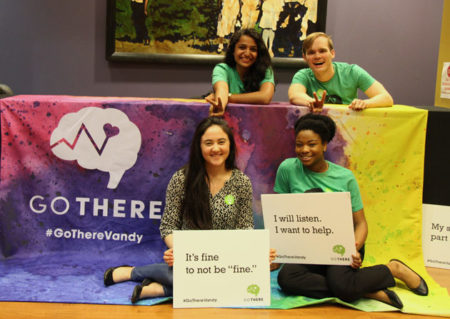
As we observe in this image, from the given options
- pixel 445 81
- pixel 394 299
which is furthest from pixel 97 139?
pixel 445 81

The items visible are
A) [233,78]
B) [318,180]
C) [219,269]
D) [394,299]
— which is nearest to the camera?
[219,269]

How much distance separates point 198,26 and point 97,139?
1.58 meters

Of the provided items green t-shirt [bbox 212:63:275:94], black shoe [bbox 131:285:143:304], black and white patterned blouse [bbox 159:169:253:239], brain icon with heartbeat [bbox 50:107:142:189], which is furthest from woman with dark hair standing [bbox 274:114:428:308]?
brain icon with heartbeat [bbox 50:107:142:189]

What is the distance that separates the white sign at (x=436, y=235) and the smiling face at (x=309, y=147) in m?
0.75

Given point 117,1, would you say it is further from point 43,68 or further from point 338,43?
point 338,43

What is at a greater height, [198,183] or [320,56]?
[320,56]

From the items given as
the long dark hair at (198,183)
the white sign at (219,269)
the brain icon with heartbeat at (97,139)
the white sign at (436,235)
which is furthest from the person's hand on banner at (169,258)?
the white sign at (436,235)

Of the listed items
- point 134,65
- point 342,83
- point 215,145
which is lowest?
point 215,145

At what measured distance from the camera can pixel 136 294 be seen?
206cm

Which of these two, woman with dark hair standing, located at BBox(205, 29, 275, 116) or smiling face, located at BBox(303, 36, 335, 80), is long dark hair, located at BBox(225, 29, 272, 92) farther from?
smiling face, located at BBox(303, 36, 335, 80)

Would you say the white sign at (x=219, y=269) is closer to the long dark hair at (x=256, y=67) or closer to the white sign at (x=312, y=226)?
the white sign at (x=312, y=226)

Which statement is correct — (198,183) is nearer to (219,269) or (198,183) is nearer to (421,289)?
(219,269)

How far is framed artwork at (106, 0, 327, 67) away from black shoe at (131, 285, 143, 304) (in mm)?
2069

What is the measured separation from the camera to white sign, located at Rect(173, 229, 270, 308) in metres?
1.99
